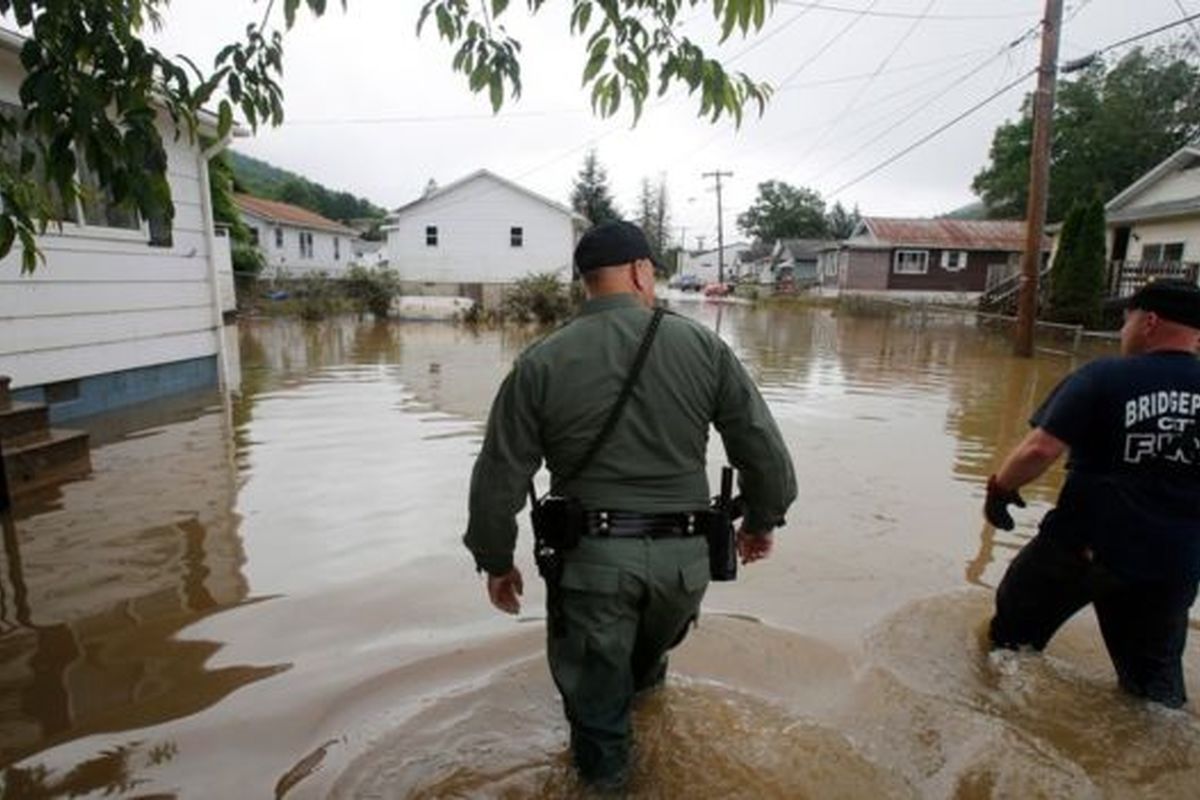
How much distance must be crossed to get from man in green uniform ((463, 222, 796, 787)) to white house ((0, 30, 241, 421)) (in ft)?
17.5

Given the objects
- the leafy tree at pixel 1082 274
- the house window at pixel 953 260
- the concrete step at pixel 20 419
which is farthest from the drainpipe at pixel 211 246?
the house window at pixel 953 260

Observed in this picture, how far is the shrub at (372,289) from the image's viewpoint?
2539cm

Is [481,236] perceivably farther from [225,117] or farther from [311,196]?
[311,196]

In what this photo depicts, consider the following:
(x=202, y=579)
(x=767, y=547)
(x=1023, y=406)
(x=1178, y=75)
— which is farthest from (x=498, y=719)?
(x=1178, y=75)

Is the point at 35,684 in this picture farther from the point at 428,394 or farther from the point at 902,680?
the point at 428,394

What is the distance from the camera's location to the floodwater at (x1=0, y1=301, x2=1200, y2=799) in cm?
274

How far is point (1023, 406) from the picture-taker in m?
10.5

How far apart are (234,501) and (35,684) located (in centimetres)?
258

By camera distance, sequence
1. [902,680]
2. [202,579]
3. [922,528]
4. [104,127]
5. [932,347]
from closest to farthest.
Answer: [104,127] < [902,680] < [202,579] < [922,528] < [932,347]

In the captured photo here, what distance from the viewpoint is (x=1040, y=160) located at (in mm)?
14938

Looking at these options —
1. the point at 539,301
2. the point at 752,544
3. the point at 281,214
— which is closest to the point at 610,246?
the point at 752,544

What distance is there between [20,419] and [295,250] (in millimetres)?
37029

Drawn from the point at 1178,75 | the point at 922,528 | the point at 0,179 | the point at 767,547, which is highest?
the point at 1178,75

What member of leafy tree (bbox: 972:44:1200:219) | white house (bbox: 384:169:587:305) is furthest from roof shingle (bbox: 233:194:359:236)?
leafy tree (bbox: 972:44:1200:219)
